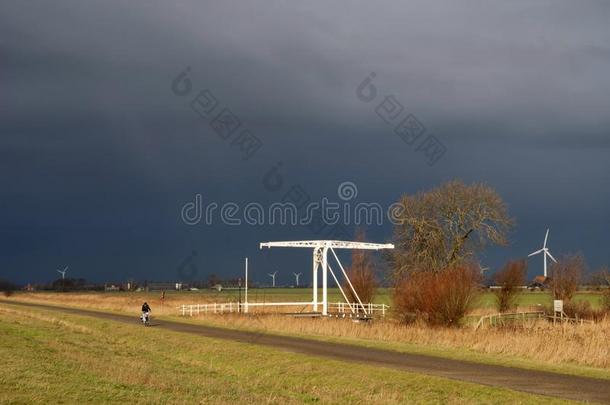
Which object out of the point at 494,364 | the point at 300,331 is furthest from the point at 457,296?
the point at 494,364

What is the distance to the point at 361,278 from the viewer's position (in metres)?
63.8

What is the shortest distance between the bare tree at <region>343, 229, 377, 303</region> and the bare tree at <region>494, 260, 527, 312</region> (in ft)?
31.9

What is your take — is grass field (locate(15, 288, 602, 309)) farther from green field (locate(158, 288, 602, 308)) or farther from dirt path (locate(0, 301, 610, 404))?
dirt path (locate(0, 301, 610, 404))

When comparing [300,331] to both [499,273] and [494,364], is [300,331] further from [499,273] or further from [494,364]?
[499,273]

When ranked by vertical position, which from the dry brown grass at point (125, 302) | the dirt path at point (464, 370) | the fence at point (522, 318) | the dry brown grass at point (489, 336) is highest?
the dry brown grass at point (125, 302)

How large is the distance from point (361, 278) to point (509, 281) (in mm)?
11538

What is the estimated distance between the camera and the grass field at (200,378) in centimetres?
1848

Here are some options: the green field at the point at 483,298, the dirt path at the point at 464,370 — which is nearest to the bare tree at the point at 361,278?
the green field at the point at 483,298

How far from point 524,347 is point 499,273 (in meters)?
32.3

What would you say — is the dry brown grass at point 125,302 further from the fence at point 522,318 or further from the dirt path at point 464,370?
the dirt path at point 464,370

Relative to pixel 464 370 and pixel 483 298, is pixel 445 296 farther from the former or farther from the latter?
pixel 464 370

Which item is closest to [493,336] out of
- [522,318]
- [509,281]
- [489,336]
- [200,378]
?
[489,336]

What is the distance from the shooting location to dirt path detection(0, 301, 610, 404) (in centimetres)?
2117

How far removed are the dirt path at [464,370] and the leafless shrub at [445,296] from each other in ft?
29.6
